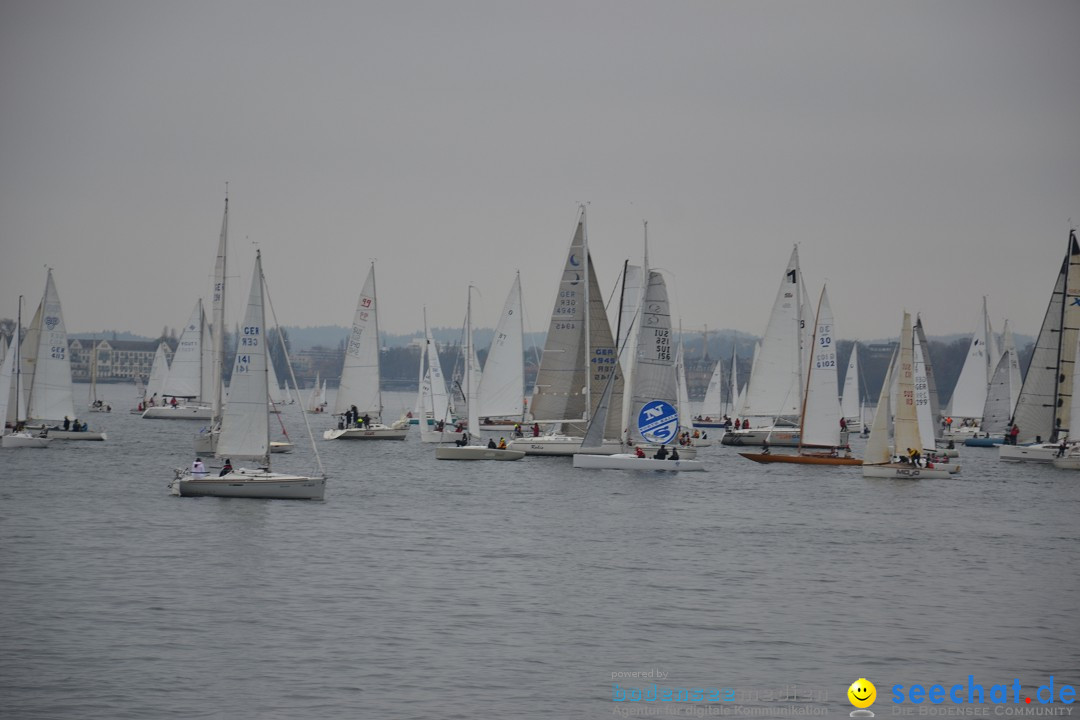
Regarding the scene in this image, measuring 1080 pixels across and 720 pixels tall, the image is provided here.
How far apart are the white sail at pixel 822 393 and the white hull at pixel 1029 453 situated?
1170cm

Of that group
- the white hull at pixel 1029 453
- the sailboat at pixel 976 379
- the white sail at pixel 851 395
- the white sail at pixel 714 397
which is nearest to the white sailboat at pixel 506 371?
the white hull at pixel 1029 453

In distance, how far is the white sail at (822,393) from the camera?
5456 cm

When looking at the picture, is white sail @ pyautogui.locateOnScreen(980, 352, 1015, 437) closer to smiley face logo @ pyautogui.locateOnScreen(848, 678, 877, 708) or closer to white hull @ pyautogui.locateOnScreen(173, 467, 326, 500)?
white hull @ pyautogui.locateOnScreen(173, 467, 326, 500)

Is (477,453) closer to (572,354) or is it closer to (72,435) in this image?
(572,354)

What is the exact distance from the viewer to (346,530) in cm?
3309

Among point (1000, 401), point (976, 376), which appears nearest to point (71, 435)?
point (1000, 401)

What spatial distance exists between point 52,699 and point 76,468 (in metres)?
33.7

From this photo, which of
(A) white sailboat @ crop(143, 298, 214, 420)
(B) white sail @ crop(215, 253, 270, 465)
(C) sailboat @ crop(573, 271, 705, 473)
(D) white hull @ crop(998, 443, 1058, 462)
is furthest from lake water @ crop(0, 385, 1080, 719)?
(A) white sailboat @ crop(143, 298, 214, 420)

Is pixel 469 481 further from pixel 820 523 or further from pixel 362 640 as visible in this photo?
pixel 362 640

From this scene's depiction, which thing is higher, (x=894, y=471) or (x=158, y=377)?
(x=158, y=377)

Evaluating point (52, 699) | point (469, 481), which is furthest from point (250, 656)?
point (469, 481)

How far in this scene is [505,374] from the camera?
62.2 metres

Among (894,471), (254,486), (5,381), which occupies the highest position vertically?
(5,381)

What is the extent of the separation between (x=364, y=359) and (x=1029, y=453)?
33.7 meters
